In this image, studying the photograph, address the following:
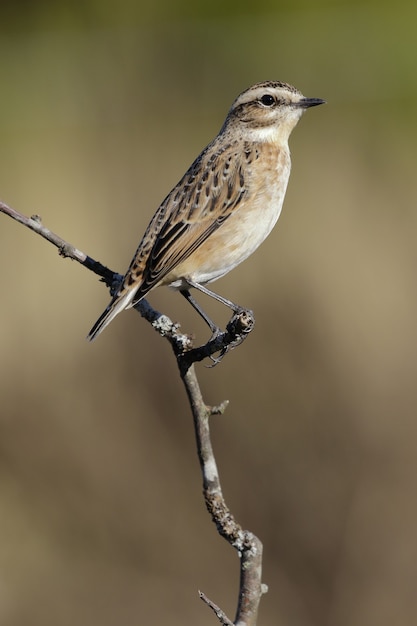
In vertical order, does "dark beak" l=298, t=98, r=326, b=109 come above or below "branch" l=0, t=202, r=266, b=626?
above

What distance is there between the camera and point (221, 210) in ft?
16.3

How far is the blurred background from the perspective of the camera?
7.87 metres

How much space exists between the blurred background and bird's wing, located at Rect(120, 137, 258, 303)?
2542 mm

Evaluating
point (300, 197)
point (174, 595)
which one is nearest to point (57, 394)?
point (174, 595)

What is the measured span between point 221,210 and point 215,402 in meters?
3.30

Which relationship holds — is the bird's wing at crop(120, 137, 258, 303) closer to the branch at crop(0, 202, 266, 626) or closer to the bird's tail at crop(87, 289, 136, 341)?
the bird's tail at crop(87, 289, 136, 341)

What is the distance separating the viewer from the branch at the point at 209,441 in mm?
3215

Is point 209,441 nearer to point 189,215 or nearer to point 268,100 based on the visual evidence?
point 189,215

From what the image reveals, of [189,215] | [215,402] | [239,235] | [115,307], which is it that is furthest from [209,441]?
[215,402]

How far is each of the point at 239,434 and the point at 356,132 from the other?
3400 millimetres

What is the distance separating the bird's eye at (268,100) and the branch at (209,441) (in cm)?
207

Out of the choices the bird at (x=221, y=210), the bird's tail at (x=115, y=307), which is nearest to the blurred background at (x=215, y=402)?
the bird at (x=221, y=210)

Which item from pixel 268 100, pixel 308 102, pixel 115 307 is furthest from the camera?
pixel 268 100

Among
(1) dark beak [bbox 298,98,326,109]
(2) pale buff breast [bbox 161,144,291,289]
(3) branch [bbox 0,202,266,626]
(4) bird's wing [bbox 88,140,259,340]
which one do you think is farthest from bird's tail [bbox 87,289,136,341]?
(1) dark beak [bbox 298,98,326,109]
